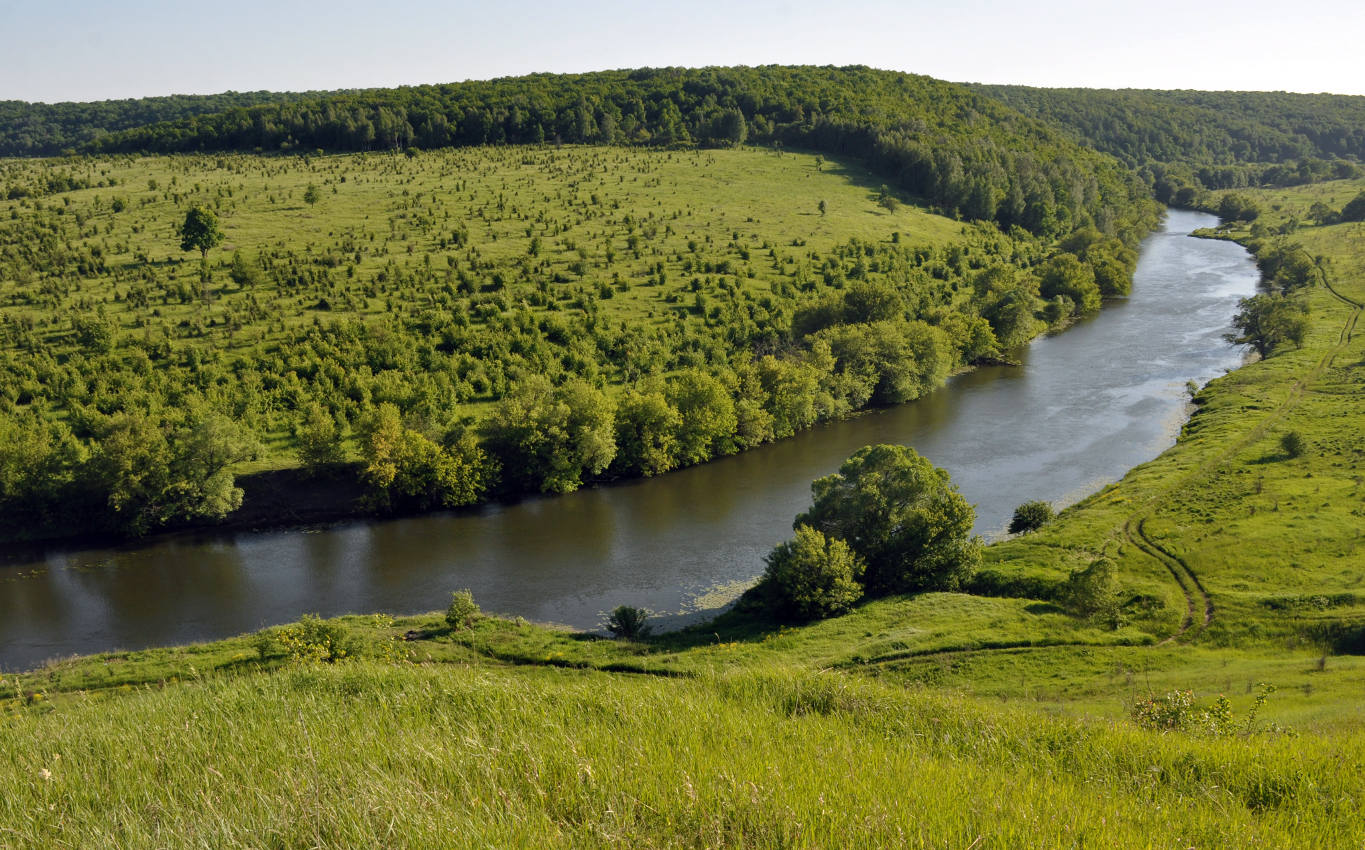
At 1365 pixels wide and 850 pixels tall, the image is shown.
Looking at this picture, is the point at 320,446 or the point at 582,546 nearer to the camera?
the point at 582,546

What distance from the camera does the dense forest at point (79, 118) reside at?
128 meters

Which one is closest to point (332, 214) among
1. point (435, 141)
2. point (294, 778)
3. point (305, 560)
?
point (435, 141)

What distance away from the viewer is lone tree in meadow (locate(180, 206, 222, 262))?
2714 inches

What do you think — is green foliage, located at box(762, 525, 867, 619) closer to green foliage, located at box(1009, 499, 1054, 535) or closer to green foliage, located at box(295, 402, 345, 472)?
green foliage, located at box(1009, 499, 1054, 535)

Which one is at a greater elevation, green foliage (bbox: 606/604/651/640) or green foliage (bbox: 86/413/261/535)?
green foliage (bbox: 86/413/261/535)

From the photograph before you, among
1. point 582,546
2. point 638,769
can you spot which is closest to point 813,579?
point 582,546

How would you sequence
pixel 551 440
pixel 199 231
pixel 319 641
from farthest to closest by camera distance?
pixel 199 231
pixel 551 440
pixel 319 641

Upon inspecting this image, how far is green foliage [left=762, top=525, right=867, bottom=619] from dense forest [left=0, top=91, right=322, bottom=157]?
12966 centimetres

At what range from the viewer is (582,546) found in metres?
44.5

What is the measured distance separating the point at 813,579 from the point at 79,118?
169 m

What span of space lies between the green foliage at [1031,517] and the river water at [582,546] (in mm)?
1227

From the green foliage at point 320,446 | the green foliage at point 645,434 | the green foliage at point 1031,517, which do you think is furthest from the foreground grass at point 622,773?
the green foliage at point 645,434

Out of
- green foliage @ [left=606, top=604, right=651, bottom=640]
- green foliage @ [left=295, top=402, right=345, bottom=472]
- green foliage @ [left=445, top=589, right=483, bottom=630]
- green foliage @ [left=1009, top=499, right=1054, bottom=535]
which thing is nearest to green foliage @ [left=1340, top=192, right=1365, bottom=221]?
green foliage @ [left=1009, top=499, right=1054, bottom=535]

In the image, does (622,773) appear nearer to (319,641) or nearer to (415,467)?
(319,641)
